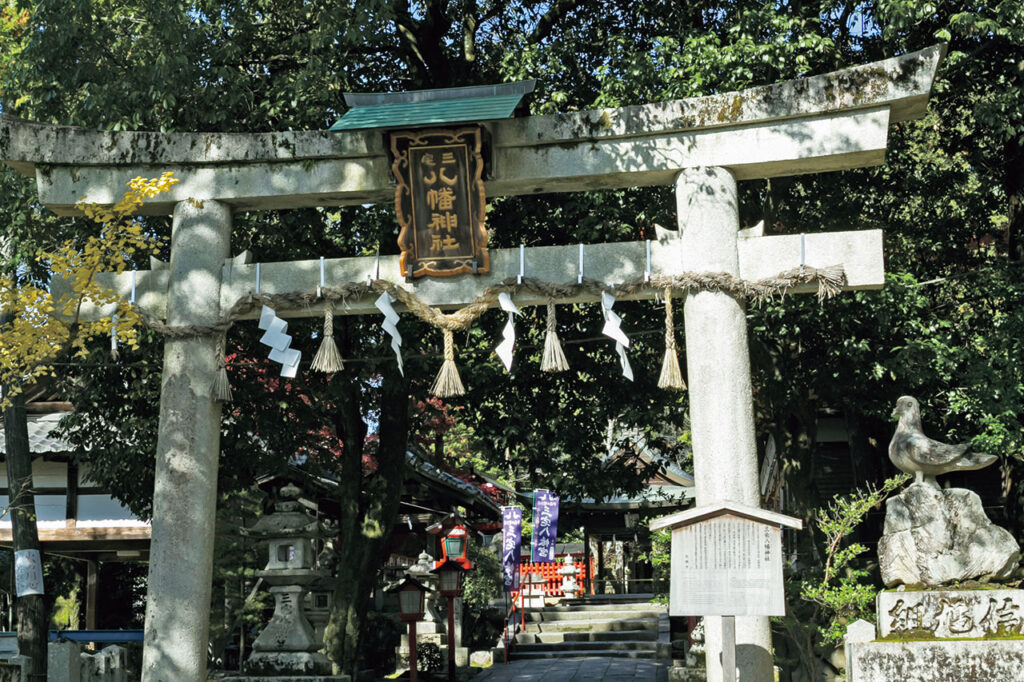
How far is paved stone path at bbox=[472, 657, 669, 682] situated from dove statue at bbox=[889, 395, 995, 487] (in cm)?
858

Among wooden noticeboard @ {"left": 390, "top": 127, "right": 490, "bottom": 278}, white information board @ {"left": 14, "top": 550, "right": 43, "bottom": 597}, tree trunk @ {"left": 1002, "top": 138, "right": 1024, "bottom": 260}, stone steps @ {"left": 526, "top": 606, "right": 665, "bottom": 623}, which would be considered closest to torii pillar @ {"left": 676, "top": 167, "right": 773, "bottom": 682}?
wooden noticeboard @ {"left": 390, "top": 127, "right": 490, "bottom": 278}

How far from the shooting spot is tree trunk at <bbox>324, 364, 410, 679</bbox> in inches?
528

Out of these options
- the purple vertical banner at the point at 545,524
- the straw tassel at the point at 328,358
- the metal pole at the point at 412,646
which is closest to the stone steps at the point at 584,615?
the purple vertical banner at the point at 545,524

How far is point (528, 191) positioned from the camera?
10086 mm

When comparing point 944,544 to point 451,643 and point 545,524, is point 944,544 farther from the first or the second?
point 545,524

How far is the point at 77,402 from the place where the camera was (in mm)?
13945

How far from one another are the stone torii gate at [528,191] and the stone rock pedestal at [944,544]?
1085 mm

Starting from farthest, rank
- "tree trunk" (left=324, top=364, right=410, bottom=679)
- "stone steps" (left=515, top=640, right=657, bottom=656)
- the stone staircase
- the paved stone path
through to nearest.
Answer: "stone steps" (left=515, top=640, right=657, bottom=656) → the stone staircase → the paved stone path → "tree trunk" (left=324, top=364, right=410, bottom=679)

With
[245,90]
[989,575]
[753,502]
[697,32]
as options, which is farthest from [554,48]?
[989,575]

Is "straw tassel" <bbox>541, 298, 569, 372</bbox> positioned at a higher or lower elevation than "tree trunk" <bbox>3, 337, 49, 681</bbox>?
higher

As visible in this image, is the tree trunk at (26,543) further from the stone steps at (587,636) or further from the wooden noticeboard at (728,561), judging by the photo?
the stone steps at (587,636)

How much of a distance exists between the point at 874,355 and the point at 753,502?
5159mm

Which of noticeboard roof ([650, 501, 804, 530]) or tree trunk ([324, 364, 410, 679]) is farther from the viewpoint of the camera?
tree trunk ([324, 364, 410, 679])

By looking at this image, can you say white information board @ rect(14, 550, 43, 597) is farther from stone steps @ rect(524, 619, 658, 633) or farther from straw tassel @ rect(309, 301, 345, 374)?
stone steps @ rect(524, 619, 658, 633)
